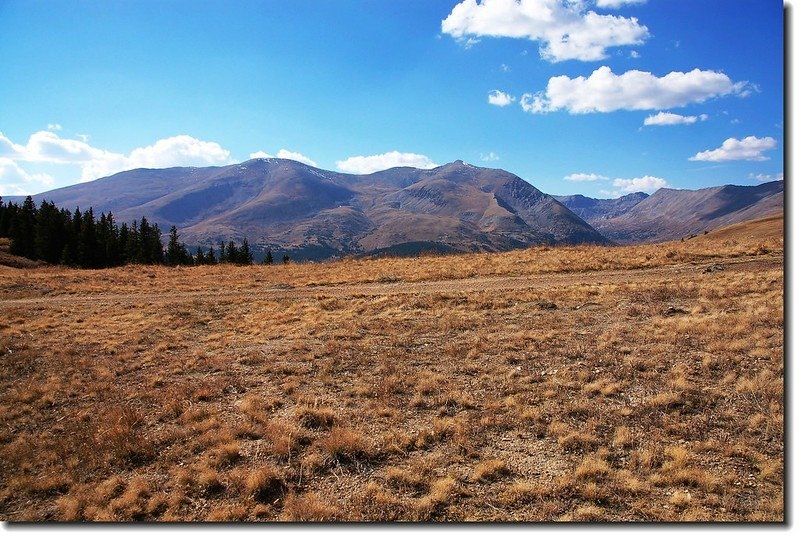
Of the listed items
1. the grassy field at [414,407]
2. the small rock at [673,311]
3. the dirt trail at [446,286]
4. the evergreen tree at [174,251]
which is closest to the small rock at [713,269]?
the dirt trail at [446,286]

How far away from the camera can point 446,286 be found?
26.7 meters

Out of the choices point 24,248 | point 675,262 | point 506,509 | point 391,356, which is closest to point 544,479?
point 506,509

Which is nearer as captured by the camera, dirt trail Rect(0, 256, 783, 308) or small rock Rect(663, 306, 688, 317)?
small rock Rect(663, 306, 688, 317)

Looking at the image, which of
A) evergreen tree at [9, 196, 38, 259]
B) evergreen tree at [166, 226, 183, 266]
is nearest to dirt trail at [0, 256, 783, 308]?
evergreen tree at [9, 196, 38, 259]

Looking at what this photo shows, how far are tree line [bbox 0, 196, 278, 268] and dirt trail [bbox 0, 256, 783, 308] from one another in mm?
45386

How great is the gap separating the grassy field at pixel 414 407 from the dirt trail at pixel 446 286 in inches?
49.4

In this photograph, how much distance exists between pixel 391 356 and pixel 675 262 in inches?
876

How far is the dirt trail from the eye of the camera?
977 inches

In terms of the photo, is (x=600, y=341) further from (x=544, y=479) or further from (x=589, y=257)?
(x=589, y=257)

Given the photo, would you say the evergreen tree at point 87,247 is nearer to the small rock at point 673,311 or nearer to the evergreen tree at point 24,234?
the evergreen tree at point 24,234

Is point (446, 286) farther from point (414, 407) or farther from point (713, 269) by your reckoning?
point (414, 407)

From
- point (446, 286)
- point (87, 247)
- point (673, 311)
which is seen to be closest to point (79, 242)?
point (87, 247)

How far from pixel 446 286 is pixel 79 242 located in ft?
245

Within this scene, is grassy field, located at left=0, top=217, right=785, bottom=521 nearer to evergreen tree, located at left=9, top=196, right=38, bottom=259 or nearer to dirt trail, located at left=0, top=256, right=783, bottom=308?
dirt trail, located at left=0, top=256, right=783, bottom=308
